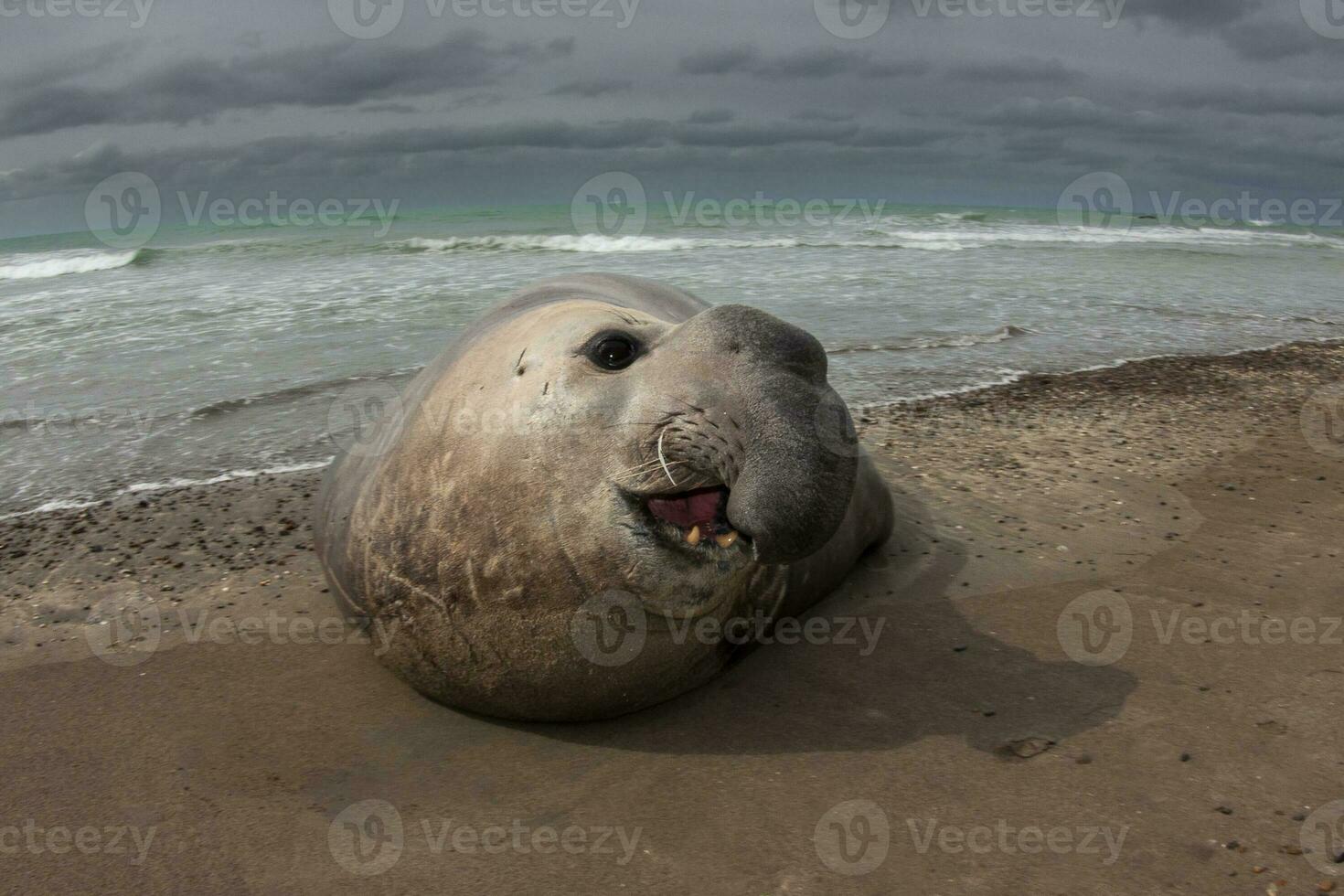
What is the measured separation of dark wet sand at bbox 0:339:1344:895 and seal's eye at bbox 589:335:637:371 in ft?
4.06

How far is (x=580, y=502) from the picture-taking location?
3104 millimetres

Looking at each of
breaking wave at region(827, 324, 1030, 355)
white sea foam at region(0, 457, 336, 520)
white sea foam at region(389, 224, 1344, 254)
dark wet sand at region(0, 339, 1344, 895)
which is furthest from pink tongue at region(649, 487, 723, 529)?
white sea foam at region(389, 224, 1344, 254)

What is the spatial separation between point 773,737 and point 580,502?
1.09 meters

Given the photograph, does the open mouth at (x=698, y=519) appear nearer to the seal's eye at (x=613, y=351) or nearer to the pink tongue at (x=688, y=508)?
the pink tongue at (x=688, y=508)

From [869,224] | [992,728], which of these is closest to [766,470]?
[992,728]

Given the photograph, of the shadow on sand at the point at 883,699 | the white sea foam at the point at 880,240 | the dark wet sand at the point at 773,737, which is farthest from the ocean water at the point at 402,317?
the shadow on sand at the point at 883,699

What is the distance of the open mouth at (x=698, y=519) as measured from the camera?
3.07m

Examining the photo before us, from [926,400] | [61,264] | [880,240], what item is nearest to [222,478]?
[926,400]

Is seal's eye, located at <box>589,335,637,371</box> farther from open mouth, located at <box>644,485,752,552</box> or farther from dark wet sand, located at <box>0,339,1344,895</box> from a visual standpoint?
dark wet sand, located at <box>0,339,1344,895</box>

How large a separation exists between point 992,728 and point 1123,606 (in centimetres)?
119

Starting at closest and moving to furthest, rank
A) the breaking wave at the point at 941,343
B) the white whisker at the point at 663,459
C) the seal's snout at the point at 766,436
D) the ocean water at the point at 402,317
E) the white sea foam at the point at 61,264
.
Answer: the seal's snout at the point at 766,436, the white whisker at the point at 663,459, the ocean water at the point at 402,317, the breaking wave at the point at 941,343, the white sea foam at the point at 61,264

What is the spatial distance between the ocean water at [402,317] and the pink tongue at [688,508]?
4.18 metres

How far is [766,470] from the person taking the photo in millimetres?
2785

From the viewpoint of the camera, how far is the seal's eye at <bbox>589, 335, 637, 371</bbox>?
10.6 ft
